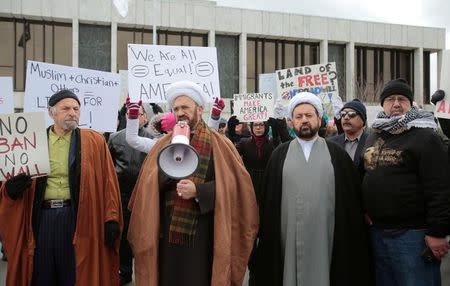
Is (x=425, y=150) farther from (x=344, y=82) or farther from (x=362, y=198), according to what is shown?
(x=344, y=82)

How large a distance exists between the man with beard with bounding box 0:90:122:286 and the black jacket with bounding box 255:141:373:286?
115 cm

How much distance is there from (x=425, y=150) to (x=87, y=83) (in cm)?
398

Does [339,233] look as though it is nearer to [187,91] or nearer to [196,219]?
[196,219]

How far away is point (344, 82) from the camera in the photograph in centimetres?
3625

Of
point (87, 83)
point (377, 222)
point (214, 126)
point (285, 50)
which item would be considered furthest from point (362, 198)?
point (285, 50)

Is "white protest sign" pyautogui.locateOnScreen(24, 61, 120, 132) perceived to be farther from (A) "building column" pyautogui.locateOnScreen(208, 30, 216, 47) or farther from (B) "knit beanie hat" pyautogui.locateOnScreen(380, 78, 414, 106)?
(A) "building column" pyautogui.locateOnScreen(208, 30, 216, 47)

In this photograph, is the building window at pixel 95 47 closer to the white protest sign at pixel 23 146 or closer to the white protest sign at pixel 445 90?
the white protest sign at pixel 23 146

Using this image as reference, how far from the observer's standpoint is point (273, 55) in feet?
117

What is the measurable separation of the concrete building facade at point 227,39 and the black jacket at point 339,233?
84.1ft

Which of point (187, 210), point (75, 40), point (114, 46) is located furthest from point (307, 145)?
point (75, 40)

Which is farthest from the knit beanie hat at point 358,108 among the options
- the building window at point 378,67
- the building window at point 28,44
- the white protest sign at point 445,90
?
the building window at point 378,67

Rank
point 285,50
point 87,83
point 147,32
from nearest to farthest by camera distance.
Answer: point 87,83
point 147,32
point 285,50

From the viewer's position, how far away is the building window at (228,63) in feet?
110

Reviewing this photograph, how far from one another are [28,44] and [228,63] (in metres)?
12.7
